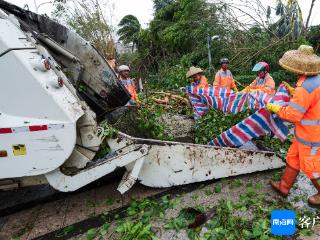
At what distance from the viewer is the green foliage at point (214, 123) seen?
14.4 feet

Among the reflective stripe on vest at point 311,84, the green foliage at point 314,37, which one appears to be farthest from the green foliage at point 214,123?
the green foliage at point 314,37

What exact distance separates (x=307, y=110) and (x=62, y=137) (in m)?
2.14

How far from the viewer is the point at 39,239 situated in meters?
2.98

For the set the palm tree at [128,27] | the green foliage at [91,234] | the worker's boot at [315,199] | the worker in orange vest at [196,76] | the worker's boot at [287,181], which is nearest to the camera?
the green foliage at [91,234]

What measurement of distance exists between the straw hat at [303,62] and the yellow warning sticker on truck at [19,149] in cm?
240

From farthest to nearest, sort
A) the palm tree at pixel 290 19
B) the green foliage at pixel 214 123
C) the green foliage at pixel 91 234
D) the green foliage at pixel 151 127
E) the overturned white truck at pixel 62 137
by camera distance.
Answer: the palm tree at pixel 290 19, the green foliage at pixel 214 123, the green foliage at pixel 151 127, the green foliage at pixel 91 234, the overturned white truck at pixel 62 137

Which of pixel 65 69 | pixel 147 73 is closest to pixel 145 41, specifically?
pixel 147 73

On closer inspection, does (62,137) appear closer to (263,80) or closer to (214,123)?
(214,123)

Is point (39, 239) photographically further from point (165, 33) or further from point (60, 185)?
point (165, 33)

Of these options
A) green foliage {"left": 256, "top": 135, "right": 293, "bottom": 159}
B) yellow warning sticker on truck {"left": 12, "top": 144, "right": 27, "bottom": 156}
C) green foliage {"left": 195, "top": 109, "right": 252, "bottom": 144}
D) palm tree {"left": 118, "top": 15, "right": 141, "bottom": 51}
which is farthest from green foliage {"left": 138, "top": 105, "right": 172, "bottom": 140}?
palm tree {"left": 118, "top": 15, "right": 141, "bottom": 51}

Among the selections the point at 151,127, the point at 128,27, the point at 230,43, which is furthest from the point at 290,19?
the point at 128,27

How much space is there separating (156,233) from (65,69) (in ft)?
6.40

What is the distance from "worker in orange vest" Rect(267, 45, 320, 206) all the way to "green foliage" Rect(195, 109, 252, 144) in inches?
52.4

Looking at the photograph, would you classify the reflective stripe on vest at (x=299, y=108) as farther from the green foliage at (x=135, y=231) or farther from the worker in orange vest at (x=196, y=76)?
the worker in orange vest at (x=196, y=76)
